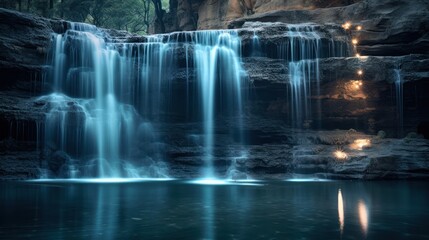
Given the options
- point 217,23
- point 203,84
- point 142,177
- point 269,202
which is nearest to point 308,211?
point 269,202

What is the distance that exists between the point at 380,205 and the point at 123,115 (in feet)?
56.3

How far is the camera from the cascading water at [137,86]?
2253 cm

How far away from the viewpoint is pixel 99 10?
1774 inches

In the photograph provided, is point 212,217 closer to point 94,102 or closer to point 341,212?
point 341,212

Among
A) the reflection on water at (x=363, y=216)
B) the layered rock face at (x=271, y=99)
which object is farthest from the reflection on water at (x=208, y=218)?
the layered rock face at (x=271, y=99)

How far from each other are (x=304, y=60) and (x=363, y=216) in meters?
17.3

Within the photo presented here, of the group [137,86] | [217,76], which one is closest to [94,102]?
[137,86]

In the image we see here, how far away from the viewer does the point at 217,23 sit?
3953 centimetres

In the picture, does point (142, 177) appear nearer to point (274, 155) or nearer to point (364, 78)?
point (274, 155)

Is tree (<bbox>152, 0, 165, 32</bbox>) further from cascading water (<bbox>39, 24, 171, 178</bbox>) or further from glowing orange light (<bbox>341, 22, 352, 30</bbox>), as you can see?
glowing orange light (<bbox>341, 22, 352, 30</bbox>)

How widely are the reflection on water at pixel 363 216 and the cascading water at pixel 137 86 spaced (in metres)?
13.2

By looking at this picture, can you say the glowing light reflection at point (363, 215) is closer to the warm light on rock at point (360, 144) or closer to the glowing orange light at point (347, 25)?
the warm light on rock at point (360, 144)

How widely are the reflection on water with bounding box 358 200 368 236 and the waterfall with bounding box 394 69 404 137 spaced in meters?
15.4

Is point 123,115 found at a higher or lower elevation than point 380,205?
higher
